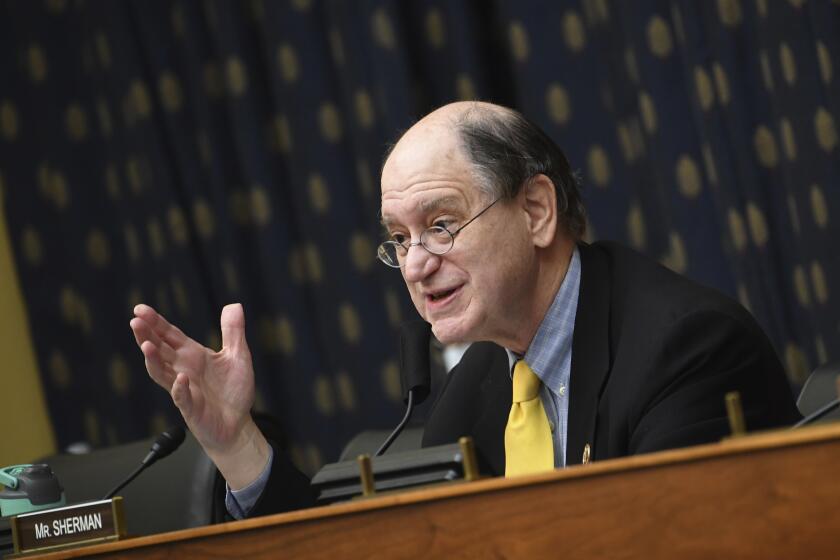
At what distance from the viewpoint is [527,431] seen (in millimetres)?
2193

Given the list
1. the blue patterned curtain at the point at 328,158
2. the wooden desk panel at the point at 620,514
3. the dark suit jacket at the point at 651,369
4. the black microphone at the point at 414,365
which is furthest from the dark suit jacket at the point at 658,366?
the blue patterned curtain at the point at 328,158

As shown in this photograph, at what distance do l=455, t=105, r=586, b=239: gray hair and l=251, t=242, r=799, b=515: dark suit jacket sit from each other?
17 cm

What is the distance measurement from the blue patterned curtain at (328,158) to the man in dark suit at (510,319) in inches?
47.5

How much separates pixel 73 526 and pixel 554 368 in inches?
35.7

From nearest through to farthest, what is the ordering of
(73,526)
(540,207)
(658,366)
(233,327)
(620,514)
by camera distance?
(620,514) → (73,526) → (658,366) → (233,327) → (540,207)

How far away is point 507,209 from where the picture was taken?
2.30m

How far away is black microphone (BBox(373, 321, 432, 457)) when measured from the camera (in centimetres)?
204

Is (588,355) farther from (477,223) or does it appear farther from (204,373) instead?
(204,373)

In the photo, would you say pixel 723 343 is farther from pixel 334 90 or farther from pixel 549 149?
pixel 334 90

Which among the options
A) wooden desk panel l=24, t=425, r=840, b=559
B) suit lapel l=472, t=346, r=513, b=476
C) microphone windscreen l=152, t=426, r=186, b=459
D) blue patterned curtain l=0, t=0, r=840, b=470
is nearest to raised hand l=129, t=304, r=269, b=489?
microphone windscreen l=152, t=426, r=186, b=459

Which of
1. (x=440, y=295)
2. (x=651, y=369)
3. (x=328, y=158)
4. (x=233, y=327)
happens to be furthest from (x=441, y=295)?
(x=328, y=158)

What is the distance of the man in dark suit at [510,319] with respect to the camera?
6.61 feet

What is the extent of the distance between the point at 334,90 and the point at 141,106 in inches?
28.3

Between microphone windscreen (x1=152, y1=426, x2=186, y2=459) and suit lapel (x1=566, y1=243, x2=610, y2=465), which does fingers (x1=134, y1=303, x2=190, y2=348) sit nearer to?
microphone windscreen (x1=152, y1=426, x2=186, y2=459)
